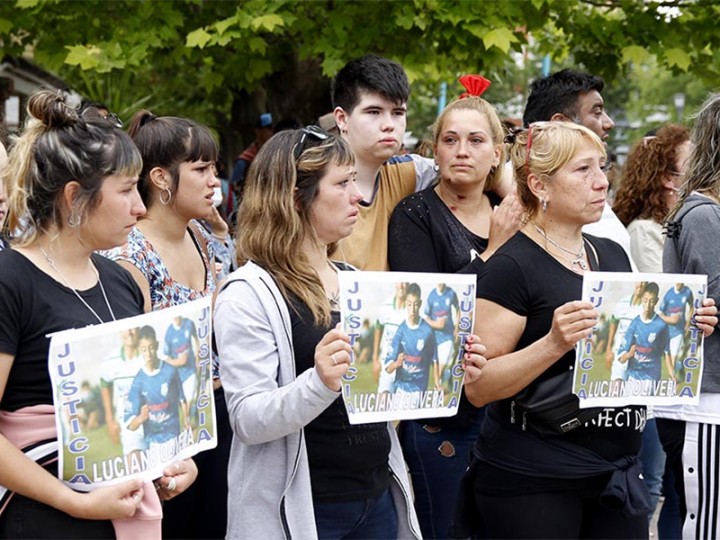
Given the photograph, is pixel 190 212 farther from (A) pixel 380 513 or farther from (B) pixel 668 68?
(B) pixel 668 68

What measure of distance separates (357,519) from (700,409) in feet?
5.14

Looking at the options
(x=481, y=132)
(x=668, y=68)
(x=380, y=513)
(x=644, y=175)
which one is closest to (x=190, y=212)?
(x=481, y=132)

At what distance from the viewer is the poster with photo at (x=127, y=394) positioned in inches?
96.6

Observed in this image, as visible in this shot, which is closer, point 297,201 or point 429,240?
point 297,201

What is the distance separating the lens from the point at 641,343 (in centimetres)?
347

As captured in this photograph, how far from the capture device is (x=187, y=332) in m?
2.73

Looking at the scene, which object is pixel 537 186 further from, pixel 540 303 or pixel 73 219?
pixel 73 219

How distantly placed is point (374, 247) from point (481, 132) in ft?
2.16

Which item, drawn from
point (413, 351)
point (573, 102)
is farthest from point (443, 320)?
point (573, 102)

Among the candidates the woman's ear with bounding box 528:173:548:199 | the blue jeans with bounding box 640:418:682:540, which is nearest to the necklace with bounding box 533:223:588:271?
the woman's ear with bounding box 528:173:548:199

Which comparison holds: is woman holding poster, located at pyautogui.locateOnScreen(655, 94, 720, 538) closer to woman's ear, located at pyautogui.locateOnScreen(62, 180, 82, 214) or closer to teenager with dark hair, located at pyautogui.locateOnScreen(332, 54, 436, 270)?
teenager with dark hair, located at pyautogui.locateOnScreen(332, 54, 436, 270)

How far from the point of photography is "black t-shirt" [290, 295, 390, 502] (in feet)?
10.0

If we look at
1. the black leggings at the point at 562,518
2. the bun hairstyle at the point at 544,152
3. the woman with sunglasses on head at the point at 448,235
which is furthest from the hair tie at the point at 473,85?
the black leggings at the point at 562,518

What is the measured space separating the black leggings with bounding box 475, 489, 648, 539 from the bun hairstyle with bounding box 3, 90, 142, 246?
1773 mm
